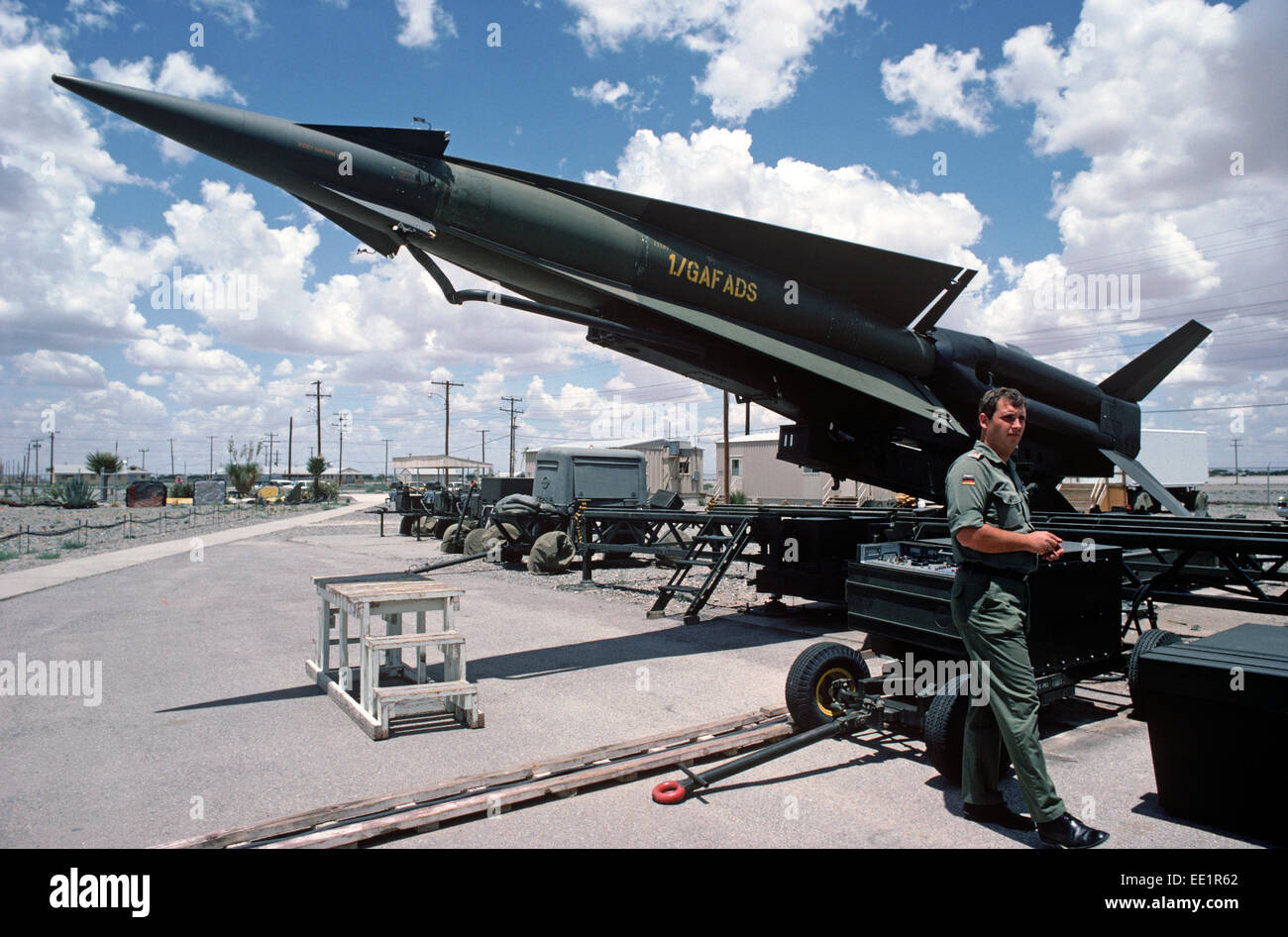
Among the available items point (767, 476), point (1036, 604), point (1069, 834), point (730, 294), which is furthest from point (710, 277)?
point (767, 476)

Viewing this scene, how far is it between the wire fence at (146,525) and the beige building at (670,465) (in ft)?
41.7

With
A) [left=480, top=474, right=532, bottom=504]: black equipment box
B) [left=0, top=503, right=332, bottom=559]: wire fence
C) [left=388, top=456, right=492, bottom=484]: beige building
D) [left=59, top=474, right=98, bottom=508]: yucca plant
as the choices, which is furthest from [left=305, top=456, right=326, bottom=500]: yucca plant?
[left=480, top=474, right=532, bottom=504]: black equipment box

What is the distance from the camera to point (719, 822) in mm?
3617

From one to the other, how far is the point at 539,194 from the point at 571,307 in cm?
111

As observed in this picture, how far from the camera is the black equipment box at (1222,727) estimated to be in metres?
3.23

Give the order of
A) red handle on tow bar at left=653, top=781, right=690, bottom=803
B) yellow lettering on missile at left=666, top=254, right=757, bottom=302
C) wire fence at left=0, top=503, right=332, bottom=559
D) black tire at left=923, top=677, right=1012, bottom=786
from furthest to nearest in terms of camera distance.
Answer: wire fence at left=0, top=503, right=332, bottom=559
yellow lettering on missile at left=666, top=254, right=757, bottom=302
black tire at left=923, top=677, right=1012, bottom=786
red handle on tow bar at left=653, top=781, right=690, bottom=803

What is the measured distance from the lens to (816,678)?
4.67 m

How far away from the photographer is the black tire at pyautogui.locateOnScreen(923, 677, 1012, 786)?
400 centimetres

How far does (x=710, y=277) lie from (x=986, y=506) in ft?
14.7

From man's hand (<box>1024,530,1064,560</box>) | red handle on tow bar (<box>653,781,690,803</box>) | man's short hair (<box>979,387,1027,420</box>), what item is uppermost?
man's short hair (<box>979,387,1027,420</box>)

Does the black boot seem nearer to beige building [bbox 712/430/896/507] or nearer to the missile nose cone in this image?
the missile nose cone

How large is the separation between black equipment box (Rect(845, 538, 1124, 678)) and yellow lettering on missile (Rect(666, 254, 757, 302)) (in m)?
3.27

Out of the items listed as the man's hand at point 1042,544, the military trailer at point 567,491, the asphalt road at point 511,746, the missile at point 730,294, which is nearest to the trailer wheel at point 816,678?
the asphalt road at point 511,746
